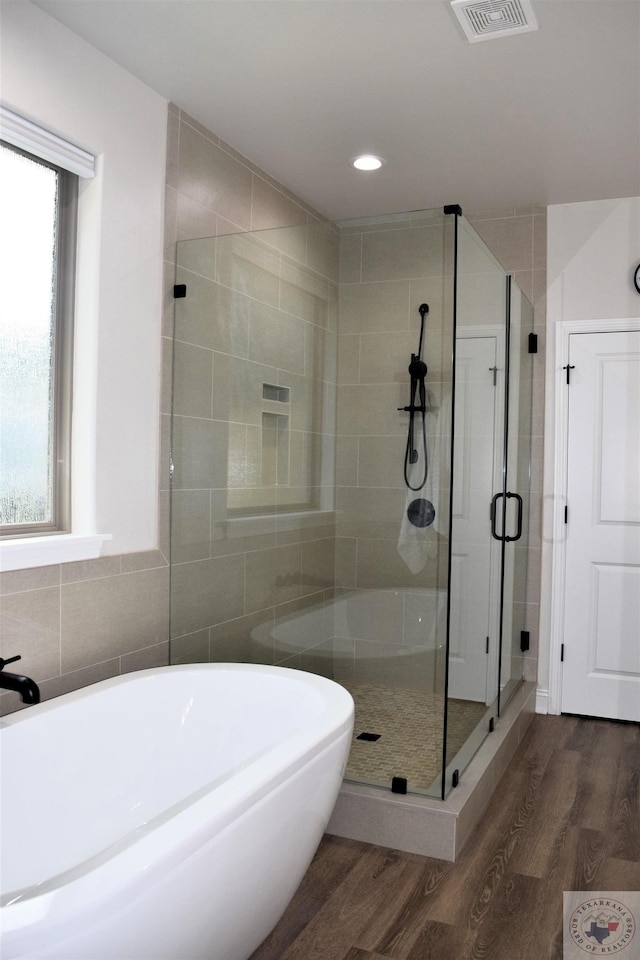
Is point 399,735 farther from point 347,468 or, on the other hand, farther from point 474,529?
point 347,468

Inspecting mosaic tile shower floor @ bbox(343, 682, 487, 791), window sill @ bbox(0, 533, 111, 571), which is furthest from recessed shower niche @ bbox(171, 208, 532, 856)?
window sill @ bbox(0, 533, 111, 571)

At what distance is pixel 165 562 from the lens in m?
2.88

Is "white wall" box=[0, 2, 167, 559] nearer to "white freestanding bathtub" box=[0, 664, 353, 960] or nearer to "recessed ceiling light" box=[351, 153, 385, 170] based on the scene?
"white freestanding bathtub" box=[0, 664, 353, 960]

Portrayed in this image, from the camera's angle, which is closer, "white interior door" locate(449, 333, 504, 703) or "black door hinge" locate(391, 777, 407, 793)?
"black door hinge" locate(391, 777, 407, 793)

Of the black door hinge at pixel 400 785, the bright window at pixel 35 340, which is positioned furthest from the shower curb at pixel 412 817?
the bright window at pixel 35 340

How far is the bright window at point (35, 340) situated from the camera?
92.7 inches

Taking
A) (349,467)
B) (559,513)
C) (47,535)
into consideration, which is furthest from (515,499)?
(47,535)

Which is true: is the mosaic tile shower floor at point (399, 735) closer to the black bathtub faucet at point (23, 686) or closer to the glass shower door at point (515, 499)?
the glass shower door at point (515, 499)

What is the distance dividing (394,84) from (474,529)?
167 cm

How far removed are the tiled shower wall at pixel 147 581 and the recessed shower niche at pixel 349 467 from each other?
45 mm

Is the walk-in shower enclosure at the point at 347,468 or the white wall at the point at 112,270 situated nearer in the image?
the white wall at the point at 112,270

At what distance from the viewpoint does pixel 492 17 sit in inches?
89.7

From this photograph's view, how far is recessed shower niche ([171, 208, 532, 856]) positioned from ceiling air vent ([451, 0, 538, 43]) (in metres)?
0.53
